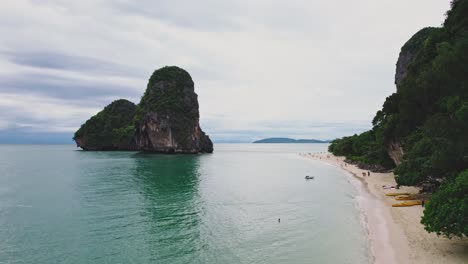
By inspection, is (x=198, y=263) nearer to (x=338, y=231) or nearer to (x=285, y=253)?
(x=285, y=253)

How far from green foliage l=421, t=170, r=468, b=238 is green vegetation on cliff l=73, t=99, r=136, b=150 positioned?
444 feet

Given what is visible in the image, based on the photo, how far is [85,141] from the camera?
148m

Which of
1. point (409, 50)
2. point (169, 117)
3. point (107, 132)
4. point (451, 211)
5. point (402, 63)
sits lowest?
point (451, 211)

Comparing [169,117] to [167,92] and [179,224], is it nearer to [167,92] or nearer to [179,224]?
[167,92]

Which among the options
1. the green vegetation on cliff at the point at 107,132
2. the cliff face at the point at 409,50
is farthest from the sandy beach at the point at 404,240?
the green vegetation on cliff at the point at 107,132

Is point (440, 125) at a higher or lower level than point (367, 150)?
higher

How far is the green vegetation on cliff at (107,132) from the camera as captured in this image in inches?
5615

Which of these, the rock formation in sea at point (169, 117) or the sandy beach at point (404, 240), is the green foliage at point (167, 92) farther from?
the sandy beach at point (404, 240)

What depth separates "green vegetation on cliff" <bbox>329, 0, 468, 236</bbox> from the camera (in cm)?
Answer: 1717

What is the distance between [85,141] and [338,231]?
147 m

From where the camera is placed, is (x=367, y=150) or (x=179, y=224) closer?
(x=179, y=224)

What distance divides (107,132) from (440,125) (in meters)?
142

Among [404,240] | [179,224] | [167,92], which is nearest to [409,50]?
[167,92]

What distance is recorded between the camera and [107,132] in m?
144
